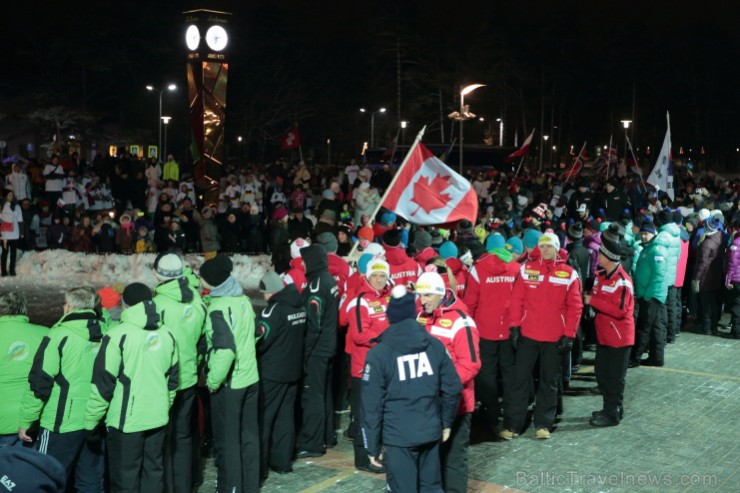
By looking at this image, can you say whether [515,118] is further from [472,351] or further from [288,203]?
[472,351]

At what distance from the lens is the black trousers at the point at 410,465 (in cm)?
577

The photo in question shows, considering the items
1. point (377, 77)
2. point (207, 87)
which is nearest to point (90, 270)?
point (207, 87)

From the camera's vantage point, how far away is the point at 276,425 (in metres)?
7.99

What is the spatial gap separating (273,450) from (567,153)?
280 ft

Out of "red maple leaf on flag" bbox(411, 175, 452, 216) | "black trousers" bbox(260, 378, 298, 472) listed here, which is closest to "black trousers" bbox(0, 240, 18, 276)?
"red maple leaf on flag" bbox(411, 175, 452, 216)

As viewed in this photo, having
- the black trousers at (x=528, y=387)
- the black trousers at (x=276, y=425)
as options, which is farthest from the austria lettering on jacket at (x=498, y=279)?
the black trousers at (x=276, y=425)

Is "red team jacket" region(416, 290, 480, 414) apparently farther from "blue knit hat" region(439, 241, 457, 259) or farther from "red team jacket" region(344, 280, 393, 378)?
"blue knit hat" region(439, 241, 457, 259)

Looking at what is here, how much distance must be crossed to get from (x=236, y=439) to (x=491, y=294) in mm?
3293

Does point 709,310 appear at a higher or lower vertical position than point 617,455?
higher

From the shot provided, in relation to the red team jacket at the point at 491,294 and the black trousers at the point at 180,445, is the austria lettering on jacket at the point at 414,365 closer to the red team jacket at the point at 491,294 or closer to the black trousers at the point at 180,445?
the black trousers at the point at 180,445

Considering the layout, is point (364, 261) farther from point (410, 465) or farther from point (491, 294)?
point (410, 465)

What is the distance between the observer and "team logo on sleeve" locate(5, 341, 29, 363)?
21.3 feet

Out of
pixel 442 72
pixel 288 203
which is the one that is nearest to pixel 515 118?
pixel 442 72

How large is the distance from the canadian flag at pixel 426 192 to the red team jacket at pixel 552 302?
84.5 inches
